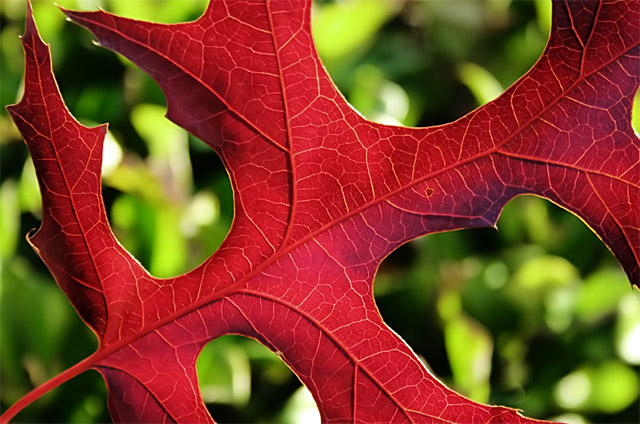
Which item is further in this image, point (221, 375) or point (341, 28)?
point (341, 28)

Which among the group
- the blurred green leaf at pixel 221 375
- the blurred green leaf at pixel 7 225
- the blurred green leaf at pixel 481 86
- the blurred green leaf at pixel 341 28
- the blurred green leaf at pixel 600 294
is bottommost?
the blurred green leaf at pixel 221 375

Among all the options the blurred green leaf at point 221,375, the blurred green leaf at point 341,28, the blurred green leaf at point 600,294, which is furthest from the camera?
the blurred green leaf at point 341,28

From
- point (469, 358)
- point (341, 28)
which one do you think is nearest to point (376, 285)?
point (469, 358)

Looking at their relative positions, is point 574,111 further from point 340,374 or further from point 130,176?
point 130,176

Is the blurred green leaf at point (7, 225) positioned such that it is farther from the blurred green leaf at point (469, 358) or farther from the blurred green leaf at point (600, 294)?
the blurred green leaf at point (600, 294)

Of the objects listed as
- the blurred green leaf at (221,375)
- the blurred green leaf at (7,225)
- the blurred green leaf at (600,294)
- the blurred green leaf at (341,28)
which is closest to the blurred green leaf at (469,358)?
the blurred green leaf at (600,294)

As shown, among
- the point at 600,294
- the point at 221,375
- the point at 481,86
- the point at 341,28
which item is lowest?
the point at 221,375

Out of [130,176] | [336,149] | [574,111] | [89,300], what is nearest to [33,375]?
[130,176]

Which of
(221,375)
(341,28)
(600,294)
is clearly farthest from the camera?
(341,28)

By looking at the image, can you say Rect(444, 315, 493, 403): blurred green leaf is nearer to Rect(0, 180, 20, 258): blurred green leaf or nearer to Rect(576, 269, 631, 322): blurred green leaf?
Rect(576, 269, 631, 322): blurred green leaf

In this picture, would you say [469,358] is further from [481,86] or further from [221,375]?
[481,86]
